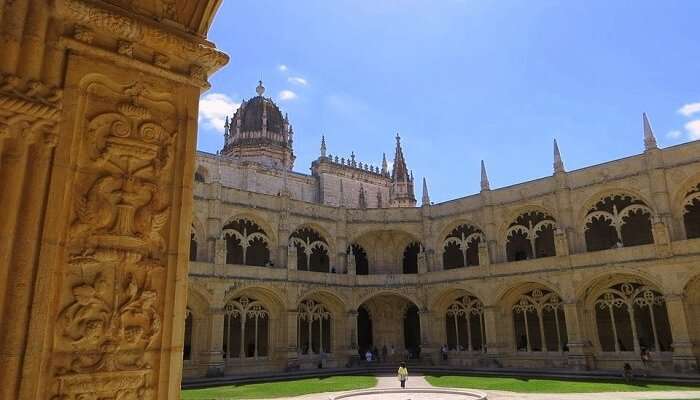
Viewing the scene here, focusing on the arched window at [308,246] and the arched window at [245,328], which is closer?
the arched window at [245,328]

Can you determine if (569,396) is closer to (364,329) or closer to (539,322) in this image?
(539,322)

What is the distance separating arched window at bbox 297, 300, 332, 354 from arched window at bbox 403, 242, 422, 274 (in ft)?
22.4

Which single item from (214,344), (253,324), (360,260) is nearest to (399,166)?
(360,260)

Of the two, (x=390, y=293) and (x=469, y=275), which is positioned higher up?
(x=469, y=275)

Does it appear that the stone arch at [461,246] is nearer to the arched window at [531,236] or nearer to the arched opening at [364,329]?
the arched window at [531,236]

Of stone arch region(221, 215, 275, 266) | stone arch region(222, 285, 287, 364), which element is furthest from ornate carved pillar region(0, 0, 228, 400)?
stone arch region(221, 215, 275, 266)

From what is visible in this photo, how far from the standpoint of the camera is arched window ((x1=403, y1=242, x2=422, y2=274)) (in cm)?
3419

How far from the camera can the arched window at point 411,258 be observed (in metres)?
34.2

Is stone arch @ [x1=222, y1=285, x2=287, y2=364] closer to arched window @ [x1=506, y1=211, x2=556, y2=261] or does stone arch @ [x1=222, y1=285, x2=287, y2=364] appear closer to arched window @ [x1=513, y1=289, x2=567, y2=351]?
arched window @ [x1=513, y1=289, x2=567, y2=351]

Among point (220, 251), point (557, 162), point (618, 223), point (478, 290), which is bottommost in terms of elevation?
Result: point (478, 290)

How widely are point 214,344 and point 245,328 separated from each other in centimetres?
317

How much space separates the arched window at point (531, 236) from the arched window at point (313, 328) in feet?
40.2

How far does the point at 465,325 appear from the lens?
30234 mm

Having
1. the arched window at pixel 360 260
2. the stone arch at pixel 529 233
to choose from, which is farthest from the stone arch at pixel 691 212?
the arched window at pixel 360 260
